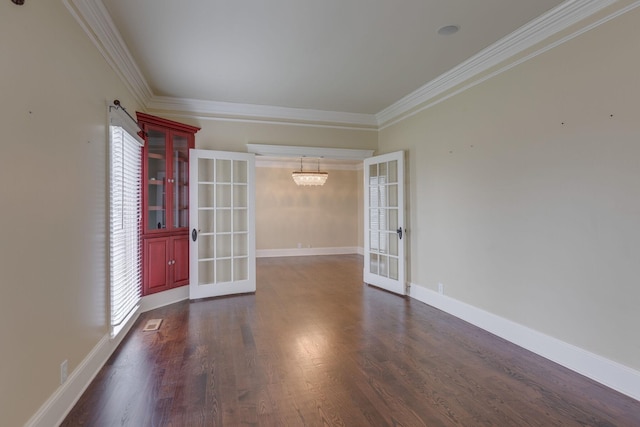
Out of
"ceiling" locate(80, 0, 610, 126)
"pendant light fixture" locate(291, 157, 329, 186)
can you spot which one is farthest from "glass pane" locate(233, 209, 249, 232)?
"pendant light fixture" locate(291, 157, 329, 186)

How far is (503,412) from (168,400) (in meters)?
2.22

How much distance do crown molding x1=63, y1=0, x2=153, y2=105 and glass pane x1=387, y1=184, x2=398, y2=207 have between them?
3.66m

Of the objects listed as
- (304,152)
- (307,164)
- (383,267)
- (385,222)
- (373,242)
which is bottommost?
(383,267)

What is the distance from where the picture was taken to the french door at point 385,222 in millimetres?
4828

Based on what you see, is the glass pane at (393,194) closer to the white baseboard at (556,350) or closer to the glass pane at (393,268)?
the glass pane at (393,268)

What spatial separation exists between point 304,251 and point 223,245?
4.29 m

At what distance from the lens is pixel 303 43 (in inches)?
123

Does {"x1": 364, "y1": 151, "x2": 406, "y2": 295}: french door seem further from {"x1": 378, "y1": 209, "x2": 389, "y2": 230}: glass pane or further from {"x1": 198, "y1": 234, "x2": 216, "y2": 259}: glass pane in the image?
{"x1": 198, "y1": 234, "x2": 216, "y2": 259}: glass pane

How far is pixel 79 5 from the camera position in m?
2.28

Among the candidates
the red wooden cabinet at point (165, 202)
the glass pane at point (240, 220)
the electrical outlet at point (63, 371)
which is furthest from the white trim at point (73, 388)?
the glass pane at point (240, 220)

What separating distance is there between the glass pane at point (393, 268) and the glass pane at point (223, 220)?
2548 millimetres

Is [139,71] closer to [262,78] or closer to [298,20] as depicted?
[262,78]

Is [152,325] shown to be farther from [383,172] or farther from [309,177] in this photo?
[309,177]

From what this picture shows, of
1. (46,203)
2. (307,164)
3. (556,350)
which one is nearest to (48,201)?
(46,203)
